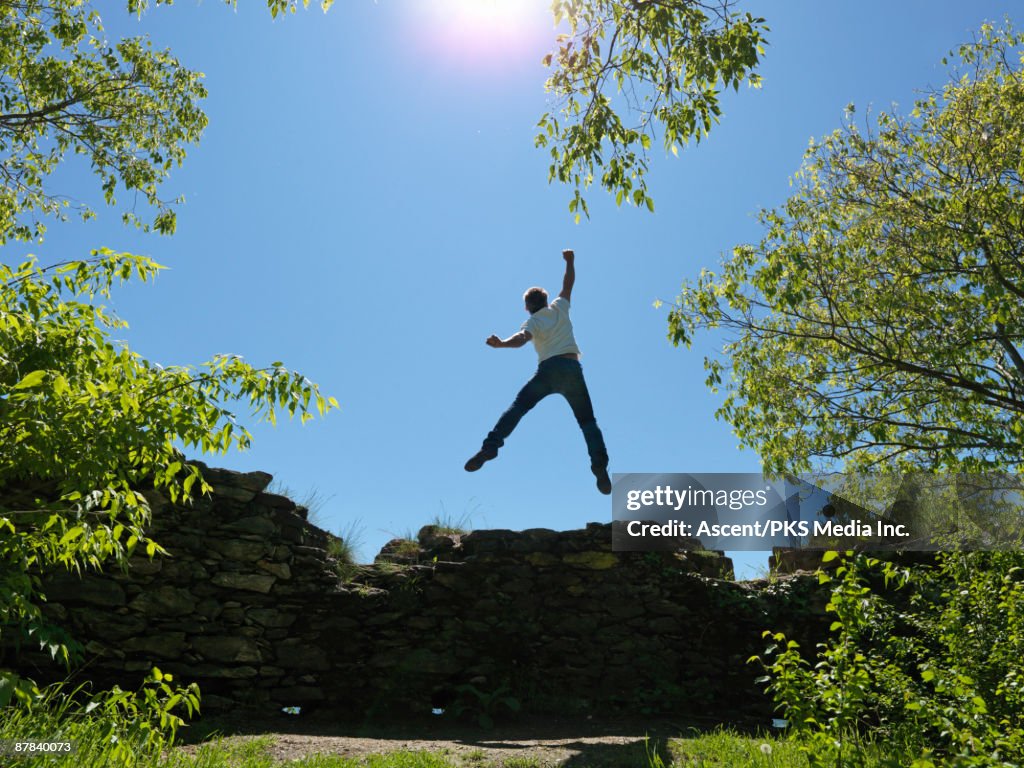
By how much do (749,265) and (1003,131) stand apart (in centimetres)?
394

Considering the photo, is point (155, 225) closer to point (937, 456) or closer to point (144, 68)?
point (144, 68)

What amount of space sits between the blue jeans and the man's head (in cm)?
81

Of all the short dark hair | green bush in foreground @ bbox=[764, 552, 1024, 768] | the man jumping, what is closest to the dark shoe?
the man jumping

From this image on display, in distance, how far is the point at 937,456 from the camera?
11922 millimetres

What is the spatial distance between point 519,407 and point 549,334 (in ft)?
2.78

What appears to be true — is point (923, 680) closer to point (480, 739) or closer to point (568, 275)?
point (480, 739)

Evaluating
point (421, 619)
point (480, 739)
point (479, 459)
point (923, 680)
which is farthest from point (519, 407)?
point (923, 680)

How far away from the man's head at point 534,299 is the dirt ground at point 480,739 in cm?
450

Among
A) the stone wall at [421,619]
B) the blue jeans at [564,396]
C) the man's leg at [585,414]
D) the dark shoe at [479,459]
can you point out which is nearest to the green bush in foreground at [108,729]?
the stone wall at [421,619]

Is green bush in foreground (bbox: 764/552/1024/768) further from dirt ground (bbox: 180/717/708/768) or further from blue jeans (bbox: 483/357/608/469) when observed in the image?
blue jeans (bbox: 483/357/608/469)

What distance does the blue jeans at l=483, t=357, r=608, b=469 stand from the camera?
25.5 feet

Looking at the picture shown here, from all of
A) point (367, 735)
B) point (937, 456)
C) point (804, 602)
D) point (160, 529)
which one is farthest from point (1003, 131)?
point (160, 529)

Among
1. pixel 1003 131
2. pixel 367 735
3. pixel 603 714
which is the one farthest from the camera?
pixel 1003 131

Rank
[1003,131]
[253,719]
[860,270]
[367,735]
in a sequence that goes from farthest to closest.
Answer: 1. [860,270]
2. [1003,131]
3. [253,719]
4. [367,735]
